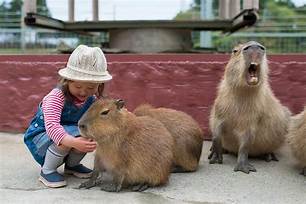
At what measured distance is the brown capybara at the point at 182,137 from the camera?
127 inches

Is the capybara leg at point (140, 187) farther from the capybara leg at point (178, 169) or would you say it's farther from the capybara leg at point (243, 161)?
the capybara leg at point (243, 161)

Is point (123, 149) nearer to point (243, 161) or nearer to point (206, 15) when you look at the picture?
point (243, 161)

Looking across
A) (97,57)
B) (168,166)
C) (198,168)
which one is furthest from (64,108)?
(198,168)

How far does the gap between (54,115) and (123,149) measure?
43 cm

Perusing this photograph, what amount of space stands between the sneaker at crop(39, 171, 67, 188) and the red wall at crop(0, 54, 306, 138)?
136 cm

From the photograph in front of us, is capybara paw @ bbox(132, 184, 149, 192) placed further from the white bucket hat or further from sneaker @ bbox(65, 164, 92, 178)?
the white bucket hat

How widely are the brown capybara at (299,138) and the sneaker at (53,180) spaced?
1.44 metres

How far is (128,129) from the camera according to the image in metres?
2.95

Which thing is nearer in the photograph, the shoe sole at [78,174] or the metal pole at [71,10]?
the shoe sole at [78,174]

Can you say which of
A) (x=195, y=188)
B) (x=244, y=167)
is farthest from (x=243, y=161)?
(x=195, y=188)

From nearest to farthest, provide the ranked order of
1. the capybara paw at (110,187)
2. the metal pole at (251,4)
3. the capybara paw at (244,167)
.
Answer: the capybara paw at (110,187)
the capybara paw at (244,167)
the metal pole at (251,4)

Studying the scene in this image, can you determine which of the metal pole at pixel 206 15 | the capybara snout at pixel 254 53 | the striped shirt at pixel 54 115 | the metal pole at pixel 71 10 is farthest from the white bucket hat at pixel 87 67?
the metal pole at pixel 206 15

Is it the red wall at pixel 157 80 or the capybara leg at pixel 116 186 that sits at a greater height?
the red wall at pixel 157 80

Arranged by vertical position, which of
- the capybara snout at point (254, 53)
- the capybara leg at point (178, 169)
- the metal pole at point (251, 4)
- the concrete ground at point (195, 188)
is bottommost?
the concrete ground at point (195, 188)
